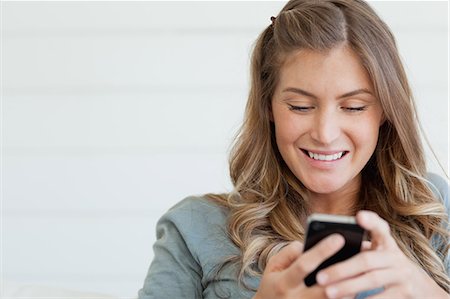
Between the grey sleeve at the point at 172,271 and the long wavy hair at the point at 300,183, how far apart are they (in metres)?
0.12

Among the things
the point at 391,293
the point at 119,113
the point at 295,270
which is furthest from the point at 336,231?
the point at 119,113

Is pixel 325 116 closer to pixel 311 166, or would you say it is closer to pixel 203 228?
pixel 311 166

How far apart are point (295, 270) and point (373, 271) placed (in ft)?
0.43

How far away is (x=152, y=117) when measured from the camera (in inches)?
108

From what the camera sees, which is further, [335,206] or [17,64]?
[17,64]

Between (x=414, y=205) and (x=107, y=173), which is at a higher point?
(x=107, y=173)

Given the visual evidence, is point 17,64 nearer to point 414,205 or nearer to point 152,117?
point 152,117

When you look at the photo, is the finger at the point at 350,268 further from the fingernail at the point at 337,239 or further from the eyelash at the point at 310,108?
the eyelash at the point at 310,108

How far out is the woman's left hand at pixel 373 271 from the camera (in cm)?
135

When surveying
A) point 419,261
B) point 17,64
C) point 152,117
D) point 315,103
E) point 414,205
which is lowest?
point 419,261

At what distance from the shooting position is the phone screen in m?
1.31

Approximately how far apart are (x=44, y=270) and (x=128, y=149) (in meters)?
0.52

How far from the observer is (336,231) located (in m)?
1.32

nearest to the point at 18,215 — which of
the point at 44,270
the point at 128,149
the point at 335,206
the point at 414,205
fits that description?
the point at 44,270
